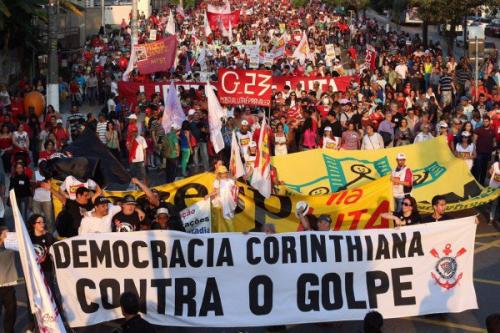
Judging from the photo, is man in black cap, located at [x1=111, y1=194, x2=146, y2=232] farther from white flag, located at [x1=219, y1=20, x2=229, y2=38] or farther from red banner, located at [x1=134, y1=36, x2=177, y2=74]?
white flag, located at [x1=219, y1=20, x2=229, y2=38]

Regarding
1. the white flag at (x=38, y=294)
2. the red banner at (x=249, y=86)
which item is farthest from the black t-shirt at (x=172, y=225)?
the red banner at (x=249, y=86)

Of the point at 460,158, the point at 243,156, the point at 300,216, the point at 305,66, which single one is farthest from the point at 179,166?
the point at 305,66

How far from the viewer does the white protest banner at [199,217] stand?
40.5 feet

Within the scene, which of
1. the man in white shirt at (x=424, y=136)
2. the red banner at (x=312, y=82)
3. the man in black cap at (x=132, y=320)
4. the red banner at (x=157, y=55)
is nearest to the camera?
the man in black cap at (x=132, y=320)

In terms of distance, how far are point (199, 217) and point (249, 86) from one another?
7.58 metres

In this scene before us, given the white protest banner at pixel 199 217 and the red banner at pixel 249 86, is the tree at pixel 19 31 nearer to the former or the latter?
the red banner at pixel 249 86

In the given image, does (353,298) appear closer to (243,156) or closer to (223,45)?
(243,156)

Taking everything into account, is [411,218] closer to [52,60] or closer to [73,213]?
[73,213]

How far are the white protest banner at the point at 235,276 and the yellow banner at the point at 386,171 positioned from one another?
4.60m

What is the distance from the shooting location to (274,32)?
50375mm

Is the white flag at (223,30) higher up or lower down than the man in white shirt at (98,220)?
higher up

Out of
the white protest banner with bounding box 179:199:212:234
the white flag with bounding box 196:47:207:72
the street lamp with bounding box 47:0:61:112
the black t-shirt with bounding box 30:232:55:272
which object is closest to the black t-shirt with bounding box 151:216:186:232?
the white protest banner with bounding box 179:199:212:234

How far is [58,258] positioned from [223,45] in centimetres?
3313

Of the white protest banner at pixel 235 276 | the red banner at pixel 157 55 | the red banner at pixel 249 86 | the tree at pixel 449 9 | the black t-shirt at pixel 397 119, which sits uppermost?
the tree at pixel 449 9
